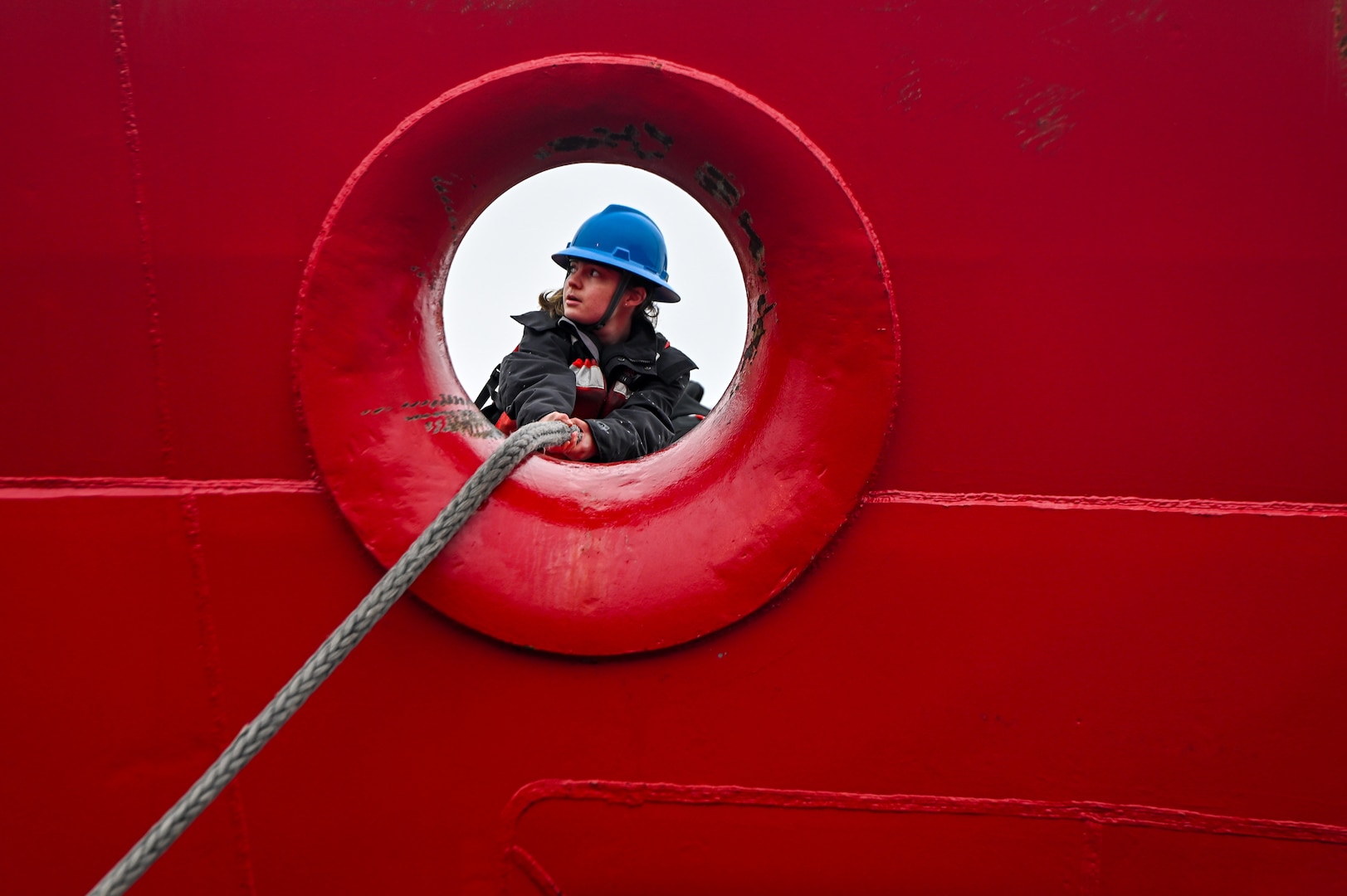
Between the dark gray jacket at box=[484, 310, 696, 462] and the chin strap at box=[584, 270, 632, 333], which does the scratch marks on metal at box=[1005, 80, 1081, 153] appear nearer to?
the dark gray jacket at box=[484, 310, 696, 462]

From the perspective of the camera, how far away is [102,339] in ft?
3.50

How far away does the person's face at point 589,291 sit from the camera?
1.93m

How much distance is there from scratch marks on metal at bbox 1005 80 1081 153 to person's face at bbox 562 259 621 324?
42.3 inches

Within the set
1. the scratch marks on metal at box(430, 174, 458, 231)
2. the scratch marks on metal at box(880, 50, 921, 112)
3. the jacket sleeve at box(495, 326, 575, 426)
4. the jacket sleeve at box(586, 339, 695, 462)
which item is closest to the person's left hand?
the jacket sleeve at box(586, 339, 695, 462)

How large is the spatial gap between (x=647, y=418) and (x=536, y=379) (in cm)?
27

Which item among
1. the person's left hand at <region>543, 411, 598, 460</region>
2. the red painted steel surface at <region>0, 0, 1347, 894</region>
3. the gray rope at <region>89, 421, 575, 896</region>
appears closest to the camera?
the gray rope at <region>89, 421, 575, 896</region>

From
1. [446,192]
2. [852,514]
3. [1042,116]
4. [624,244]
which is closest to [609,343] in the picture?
[624,244]

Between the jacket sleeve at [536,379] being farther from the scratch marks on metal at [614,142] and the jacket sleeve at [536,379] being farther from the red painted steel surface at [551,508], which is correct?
the scratch marks on metal at [614,142]

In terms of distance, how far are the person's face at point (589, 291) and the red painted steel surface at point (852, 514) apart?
0.89 m

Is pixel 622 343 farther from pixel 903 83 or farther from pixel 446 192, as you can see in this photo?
pixel 903 83

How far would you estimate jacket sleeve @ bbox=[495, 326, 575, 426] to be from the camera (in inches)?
67.4

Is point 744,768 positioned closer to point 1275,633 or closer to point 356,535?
point 356,535

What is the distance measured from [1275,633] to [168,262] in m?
1.55

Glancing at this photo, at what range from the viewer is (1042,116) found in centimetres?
104
